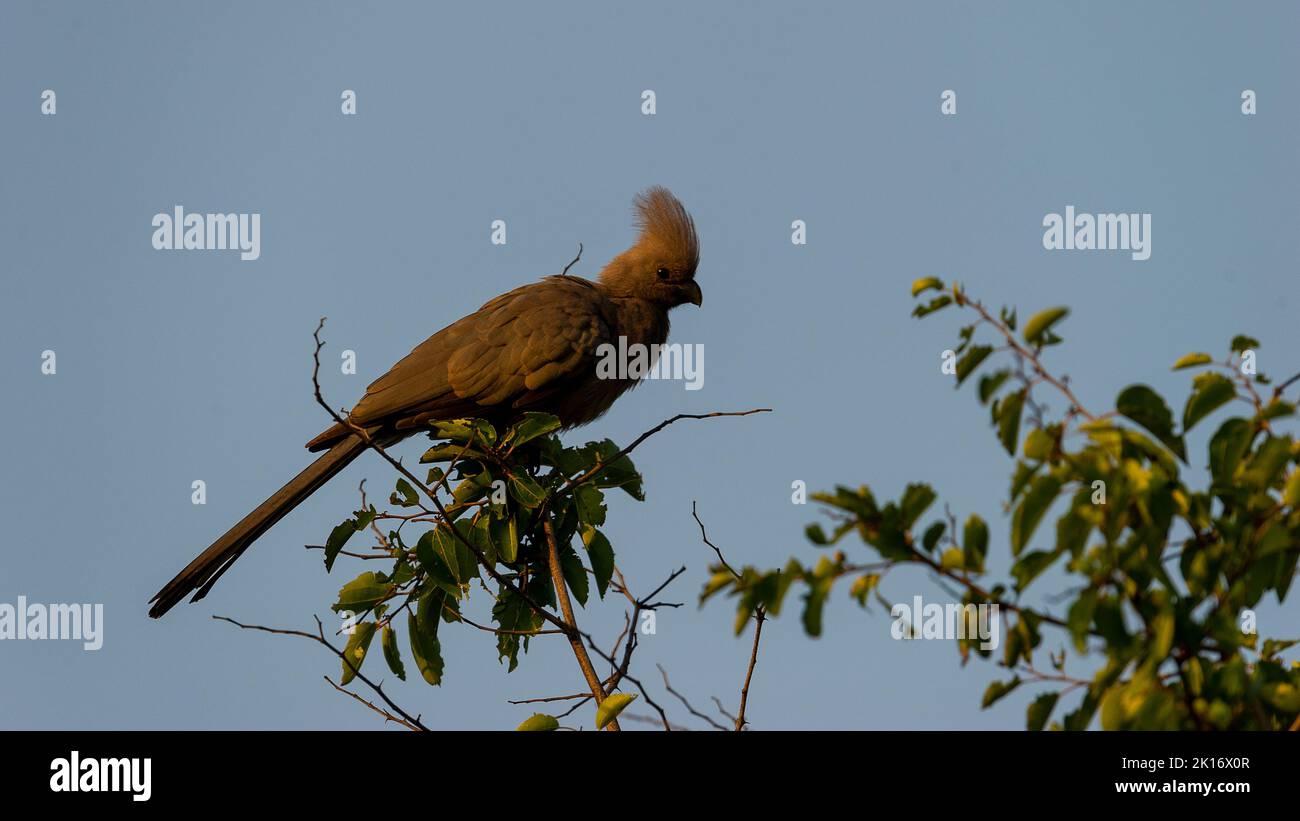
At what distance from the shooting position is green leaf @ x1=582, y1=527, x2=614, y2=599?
4988mm

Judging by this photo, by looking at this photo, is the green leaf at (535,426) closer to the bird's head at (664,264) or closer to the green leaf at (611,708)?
the green leaf at (611,708)

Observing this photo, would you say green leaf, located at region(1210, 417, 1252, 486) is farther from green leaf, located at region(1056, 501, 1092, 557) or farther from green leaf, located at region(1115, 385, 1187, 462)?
green leaf, located at region(1056, 501, 1092, 557)

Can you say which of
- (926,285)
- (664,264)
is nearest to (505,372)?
(664,264)

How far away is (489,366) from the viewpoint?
714 centimetres

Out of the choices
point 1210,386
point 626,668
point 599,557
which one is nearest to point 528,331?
point 599,557

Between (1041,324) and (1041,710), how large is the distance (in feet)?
2.61

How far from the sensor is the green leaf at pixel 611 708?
396 cm

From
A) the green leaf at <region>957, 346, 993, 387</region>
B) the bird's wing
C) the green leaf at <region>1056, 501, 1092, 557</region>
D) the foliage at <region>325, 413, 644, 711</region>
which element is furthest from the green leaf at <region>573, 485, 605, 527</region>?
the green leaf at <region>1056, 501, 1092, 557</region>

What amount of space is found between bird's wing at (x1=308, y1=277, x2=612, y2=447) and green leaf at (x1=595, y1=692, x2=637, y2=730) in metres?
3.29

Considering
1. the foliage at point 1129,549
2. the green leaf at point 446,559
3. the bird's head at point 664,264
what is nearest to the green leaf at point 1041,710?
the foliage at point 1129,549

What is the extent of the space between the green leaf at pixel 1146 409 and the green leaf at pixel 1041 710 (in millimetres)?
582

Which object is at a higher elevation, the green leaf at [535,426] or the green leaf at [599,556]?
the green leaf at [535,426]
